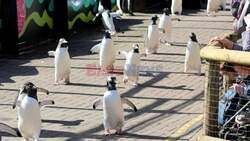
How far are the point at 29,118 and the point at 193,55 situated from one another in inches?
187

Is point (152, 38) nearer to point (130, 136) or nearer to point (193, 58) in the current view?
point (193, 58)

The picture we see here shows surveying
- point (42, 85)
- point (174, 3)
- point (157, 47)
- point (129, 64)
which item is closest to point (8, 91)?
point (42, 85)

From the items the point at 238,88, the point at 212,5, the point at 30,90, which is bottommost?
the point at 30,90

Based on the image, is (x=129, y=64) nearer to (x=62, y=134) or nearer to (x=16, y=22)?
(x=62, y=134)

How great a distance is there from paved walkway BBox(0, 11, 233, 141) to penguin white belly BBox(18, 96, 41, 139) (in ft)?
1.30

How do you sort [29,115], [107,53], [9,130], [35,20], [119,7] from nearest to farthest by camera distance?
[9,130], [29,115], [107,53], [35,20], [119,7]

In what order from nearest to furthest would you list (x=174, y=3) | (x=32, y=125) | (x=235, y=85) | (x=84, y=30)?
(x=235, y=85) → (x=32, y=125) → (x=84, y=30) → (x=174, y=3)

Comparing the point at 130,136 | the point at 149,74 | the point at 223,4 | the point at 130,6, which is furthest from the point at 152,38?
the point at 223,4

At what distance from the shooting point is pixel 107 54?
1085 centimetres

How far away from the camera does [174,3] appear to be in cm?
1934

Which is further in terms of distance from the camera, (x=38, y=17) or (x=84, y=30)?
(x=84, y=30)

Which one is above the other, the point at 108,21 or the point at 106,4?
the point at 106,4

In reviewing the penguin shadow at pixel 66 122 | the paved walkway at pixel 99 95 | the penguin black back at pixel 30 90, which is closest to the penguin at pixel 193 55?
the paved walkway at pixel 99 95

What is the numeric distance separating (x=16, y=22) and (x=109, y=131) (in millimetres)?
6342
